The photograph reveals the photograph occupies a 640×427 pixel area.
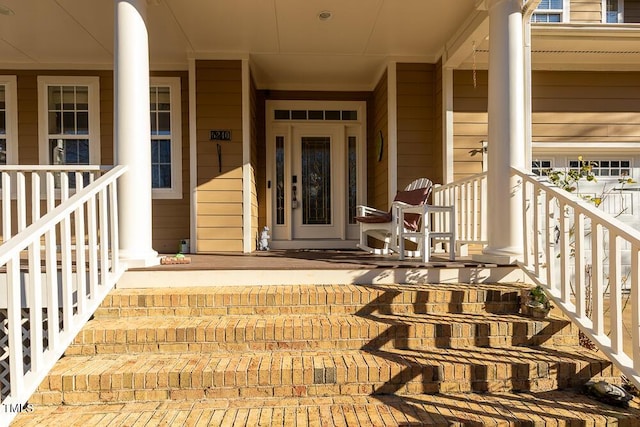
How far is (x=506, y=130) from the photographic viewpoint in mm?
3125

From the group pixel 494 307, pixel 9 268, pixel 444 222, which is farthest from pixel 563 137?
pixel 9 268

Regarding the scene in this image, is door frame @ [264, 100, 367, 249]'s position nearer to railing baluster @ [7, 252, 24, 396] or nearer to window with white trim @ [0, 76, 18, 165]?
window with white trim @ [0, 76, 18, 165]

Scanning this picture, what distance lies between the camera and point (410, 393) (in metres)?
2.08

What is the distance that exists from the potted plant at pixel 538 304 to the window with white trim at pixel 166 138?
13.8 ft

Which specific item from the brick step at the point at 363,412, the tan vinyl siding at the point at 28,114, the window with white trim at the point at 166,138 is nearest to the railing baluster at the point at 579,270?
the brick step at the point at 363,412

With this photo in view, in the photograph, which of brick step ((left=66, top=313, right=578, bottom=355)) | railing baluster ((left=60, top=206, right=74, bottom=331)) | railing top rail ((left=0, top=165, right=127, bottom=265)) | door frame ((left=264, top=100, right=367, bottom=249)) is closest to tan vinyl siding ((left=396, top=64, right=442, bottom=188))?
door frame ((left=264, top=100, right=367, bottom=249))

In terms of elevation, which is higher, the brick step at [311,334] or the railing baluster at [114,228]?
the railing baluster at [114,228]

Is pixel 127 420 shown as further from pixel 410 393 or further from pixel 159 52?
pixel 159 52

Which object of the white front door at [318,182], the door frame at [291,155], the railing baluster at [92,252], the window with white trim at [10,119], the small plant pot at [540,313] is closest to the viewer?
the railing baluster at [92,252]

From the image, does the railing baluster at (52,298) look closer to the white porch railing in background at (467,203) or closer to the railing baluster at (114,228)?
the railing baluster at (114,228)

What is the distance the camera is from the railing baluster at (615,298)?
204 centimetres

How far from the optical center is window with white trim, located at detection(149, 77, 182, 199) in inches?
199

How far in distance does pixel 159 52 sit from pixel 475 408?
5.00 metres

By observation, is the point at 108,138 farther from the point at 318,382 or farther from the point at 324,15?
the point at 318,382
